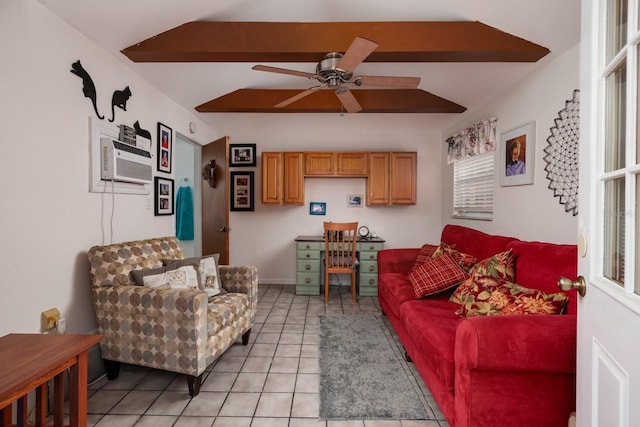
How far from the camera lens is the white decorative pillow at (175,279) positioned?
2133mm

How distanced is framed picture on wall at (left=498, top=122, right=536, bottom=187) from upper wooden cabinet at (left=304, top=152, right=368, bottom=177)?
183 cm

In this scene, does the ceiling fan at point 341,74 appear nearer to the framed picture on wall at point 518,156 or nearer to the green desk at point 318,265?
the framed picture on wall at point 518,156

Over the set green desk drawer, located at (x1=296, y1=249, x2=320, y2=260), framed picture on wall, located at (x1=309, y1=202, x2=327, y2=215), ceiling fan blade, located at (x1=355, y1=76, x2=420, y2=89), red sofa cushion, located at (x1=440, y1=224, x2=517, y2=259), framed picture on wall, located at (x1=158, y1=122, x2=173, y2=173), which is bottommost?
green desk drawer, located at (x1=296, y1=249, x2=320, y2=260)

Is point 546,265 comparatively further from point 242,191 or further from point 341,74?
point 242,191

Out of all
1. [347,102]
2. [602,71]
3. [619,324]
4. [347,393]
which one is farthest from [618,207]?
[347,102]

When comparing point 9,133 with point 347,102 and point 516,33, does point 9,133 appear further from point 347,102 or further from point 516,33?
point 516,33

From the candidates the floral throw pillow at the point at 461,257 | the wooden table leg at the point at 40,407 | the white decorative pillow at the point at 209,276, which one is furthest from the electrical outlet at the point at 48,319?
the floral throw pillow at the point at 461,257

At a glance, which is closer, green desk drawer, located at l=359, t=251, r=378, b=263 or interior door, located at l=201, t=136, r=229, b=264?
interior door, located at l=201, t=136, r=229, b=264

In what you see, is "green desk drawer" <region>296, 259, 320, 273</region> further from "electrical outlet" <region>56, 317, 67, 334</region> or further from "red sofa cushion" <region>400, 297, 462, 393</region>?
"electrical outlet" <region>56, 317, 67, 334</region>

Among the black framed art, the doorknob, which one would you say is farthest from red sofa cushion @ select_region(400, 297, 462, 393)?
the black framed art

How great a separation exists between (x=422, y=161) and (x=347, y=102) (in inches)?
91.1

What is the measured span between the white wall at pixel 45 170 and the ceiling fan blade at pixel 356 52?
5.82 ft

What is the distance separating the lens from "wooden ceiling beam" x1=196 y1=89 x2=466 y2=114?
3753 millimetres

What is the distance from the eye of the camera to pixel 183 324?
72.7 inches
